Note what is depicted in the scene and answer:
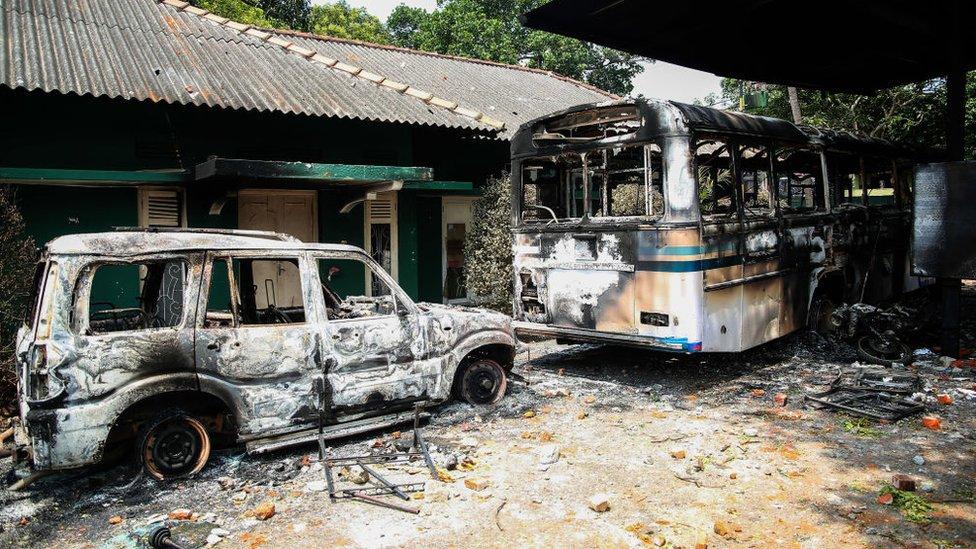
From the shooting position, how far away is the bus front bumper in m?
6.91

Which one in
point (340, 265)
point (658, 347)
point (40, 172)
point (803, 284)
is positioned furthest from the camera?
point (340, 265)

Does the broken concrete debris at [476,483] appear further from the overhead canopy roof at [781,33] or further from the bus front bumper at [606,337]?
the overhead canopy roof at [781,33]

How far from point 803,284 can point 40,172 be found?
9.42 meters

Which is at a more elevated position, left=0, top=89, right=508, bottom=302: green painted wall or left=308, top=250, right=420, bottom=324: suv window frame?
left=0, top=89, right=508, bottom=302: green painted wall

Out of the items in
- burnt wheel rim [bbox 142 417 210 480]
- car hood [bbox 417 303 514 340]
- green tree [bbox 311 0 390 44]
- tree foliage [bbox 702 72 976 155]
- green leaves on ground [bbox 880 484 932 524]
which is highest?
green tree [bbox 311 0 390 44]

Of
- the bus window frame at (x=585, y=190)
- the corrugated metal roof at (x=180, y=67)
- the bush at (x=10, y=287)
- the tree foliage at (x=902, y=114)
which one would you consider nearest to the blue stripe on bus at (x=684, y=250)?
the bus window frame at (x=585, y=190)

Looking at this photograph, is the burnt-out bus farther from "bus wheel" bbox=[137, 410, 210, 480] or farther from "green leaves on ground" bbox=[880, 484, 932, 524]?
"bus wheel" bbox=[137, 410, 210, 480]

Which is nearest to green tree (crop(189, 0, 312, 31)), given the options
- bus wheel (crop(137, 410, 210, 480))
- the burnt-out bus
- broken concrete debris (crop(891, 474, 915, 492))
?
the burnt-out bus

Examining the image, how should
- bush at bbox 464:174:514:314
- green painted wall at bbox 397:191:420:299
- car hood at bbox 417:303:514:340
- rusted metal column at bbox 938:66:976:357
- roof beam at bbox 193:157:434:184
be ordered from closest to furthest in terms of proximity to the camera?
1. car hood at bbox 417:303:514:340
2. roof beam at bbox 193:157:434:184
3. rusted metal column at bbox 938:66:976:357
4. bush at bbox 464:174:514:314
5. green painted wall at bbox 397:191:420:299

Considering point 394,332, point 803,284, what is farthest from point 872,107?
point 394,332

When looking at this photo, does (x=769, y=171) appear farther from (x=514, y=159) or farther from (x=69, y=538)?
(x=69, y=538)

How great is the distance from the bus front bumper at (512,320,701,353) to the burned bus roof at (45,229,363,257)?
300 cm

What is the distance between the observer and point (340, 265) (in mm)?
10852

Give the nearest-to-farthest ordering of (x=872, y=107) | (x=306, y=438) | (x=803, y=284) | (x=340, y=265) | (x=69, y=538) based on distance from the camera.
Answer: (x=69, y=538), (x=306, y=438), (x=803, y=284), (x=340, y=265), (x=872, y=107)
